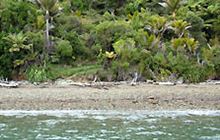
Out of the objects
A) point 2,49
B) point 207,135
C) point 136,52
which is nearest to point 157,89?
point 136,52

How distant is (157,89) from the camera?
24.9 m

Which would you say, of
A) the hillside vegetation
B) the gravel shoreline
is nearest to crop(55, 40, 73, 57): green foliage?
the hillside vegetation

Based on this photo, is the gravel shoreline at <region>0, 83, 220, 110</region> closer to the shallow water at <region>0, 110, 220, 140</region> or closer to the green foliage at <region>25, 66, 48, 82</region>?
the shallow water at <region>0, 110, 220, 140</region>

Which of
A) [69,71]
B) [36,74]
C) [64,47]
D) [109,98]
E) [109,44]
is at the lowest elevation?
[109,98]

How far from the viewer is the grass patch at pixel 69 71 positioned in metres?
32.0

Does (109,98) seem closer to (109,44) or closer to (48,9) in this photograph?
(109,44)

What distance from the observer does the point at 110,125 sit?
57.0 ft

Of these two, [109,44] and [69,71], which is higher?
[109,44]

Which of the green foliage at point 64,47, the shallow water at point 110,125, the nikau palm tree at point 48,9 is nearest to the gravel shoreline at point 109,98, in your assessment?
the shallow water at point 110,125

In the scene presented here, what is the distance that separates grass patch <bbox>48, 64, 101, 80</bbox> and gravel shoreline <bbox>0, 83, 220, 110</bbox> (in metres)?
6.55

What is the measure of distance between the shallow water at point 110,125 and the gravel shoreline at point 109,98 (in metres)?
0.88

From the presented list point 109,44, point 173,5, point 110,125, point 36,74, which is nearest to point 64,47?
point 109,44

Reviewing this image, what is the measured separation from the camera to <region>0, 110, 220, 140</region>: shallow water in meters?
15.2

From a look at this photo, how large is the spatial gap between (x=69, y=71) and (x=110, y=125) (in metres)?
15.6
